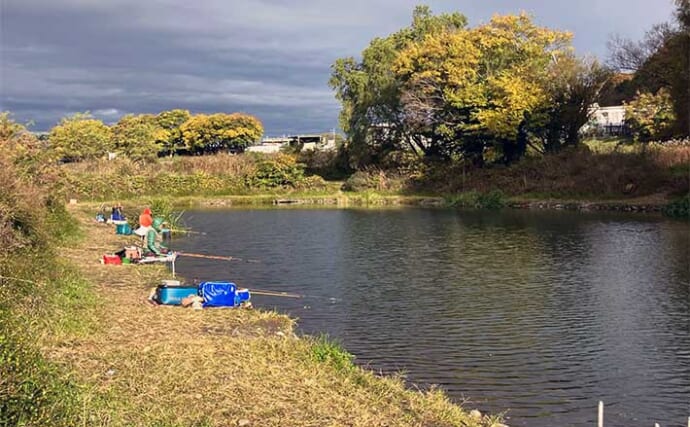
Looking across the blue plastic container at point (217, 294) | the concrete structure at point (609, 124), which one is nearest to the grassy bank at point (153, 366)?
the blue plastic container at point (217, 294)

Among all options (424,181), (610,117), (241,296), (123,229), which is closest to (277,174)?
(424,181)

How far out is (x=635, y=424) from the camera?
8.16 metres

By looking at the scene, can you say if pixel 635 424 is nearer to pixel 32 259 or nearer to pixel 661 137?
pixel 32 259

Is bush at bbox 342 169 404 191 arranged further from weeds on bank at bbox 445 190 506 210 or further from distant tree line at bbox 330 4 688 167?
weeds on bank at bbox 445 190 506 210

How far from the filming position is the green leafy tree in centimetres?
4275

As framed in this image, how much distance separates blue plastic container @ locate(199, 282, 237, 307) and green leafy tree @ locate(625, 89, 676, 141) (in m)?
35.8

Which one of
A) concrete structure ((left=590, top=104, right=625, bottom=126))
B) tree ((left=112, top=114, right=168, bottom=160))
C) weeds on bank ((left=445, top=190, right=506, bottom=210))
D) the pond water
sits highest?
concrete structure ((left=590, top=104, right=625, bottom=126))

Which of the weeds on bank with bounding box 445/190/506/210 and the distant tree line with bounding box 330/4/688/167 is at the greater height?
the distant tree line with bounding box 330/4/688/167

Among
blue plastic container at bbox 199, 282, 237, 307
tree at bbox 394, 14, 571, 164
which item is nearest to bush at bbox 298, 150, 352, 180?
tree at bbox 394, 14, 571, 164

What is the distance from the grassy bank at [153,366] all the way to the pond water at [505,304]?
1.28m

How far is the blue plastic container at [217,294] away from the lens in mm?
12785

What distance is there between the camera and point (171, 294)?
12641 mm

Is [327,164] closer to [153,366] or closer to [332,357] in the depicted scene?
[332,357]

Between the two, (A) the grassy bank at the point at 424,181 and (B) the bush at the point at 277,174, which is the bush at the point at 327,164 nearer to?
(A) the grassy bank at the point at 424,181
